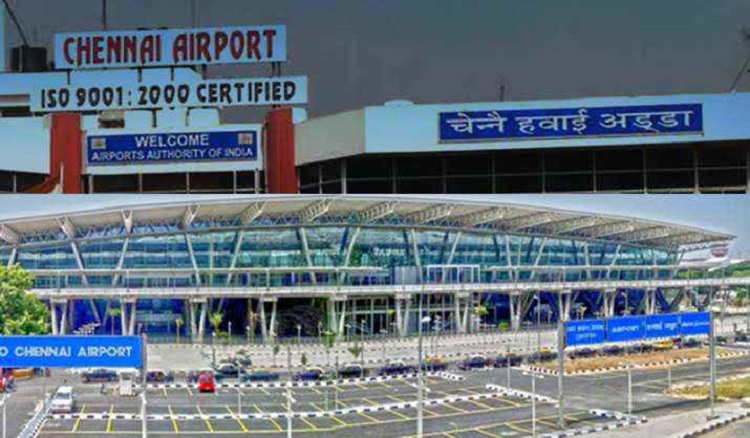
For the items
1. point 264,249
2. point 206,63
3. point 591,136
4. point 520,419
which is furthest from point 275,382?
point 591,136

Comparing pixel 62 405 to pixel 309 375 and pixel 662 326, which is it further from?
pixel 662 326

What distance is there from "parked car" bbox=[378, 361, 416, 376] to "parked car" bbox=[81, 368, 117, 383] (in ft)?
52.4

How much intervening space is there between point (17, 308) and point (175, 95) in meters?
33.7

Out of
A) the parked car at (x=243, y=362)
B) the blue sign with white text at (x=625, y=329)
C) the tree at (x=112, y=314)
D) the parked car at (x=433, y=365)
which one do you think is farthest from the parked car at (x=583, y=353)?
the tree at (x=112, y=314)

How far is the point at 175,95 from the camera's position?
96.4m

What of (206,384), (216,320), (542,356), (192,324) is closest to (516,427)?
(206,384)

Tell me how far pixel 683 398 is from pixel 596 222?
4274 cm

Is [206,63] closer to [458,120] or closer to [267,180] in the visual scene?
[267,180]

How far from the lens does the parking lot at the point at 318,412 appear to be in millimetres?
45469

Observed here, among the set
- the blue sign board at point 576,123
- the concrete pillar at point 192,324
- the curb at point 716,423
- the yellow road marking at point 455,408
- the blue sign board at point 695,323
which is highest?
the blue sign board at point 576,123

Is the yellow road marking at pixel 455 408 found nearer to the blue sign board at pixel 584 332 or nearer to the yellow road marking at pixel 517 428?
the yellow road marking at pixel 517 428

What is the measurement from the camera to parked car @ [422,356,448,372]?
67.5 metres

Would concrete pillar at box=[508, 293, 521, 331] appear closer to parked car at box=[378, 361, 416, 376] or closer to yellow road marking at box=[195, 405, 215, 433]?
parked car at box=[378, 361, 416, 376]

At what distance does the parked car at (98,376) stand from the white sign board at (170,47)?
120 feet
